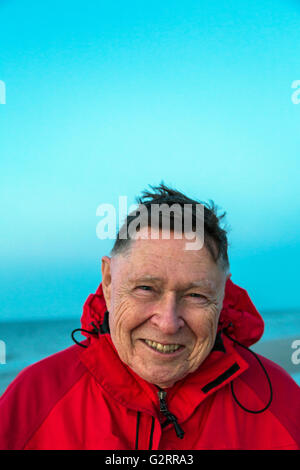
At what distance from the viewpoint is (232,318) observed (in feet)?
6.94

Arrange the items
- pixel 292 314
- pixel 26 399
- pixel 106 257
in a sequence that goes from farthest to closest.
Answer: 1. pixel 292 314
2. pixel 106 257
3. pixel 26 399

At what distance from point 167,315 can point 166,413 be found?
1.48 ft

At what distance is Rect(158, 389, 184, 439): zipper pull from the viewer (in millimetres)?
1746

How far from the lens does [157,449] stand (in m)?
1.73

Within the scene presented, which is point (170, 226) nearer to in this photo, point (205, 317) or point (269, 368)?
point (205, 317)

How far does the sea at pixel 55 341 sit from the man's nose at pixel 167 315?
4.99 meters

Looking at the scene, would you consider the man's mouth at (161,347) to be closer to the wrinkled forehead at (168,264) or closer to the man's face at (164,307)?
the man's face at (164,307)

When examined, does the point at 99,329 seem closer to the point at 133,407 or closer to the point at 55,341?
the point at 133,407

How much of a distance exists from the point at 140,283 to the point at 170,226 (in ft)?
0.84

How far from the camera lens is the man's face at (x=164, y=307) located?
5.49 feet

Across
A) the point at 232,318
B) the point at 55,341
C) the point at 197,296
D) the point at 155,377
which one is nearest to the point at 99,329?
the point at 155,377

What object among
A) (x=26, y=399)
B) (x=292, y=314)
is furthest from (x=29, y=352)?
(x=292, y=314)

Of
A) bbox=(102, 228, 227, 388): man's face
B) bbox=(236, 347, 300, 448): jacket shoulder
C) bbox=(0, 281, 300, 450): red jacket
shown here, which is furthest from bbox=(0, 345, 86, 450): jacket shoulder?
bbox=(236, 347, 300, 448): jacket shoulder

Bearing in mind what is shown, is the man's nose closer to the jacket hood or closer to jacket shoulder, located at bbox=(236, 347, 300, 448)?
the jacket hood
